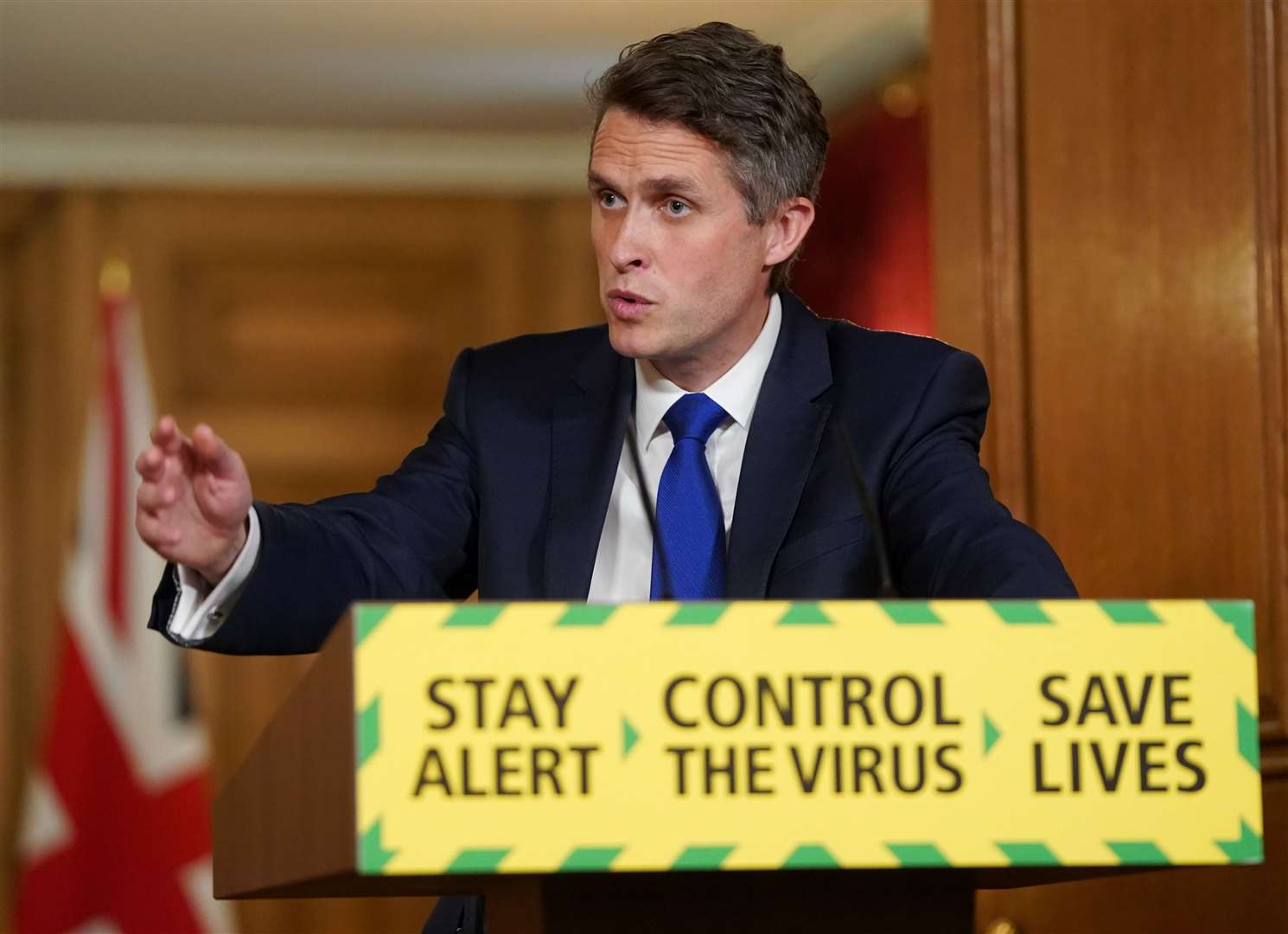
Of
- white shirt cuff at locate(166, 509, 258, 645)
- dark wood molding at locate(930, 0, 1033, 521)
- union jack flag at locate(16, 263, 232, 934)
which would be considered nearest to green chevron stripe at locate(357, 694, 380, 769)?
white shirt cuff at locate(166, 509, 258, 645)

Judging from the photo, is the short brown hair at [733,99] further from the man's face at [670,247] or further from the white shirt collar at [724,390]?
the white shirt collar at [724,390]

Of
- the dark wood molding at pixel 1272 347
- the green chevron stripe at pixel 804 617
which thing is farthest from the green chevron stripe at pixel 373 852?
the dark wood molding at pixel 1272 347

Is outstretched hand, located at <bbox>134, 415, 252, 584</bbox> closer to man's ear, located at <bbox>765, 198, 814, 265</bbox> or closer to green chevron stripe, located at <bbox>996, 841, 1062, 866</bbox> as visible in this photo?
green chevron stripe, located at <bbox>996, 841, 1062, 866</bbox>

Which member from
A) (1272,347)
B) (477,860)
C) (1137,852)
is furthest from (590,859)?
(1272,347)

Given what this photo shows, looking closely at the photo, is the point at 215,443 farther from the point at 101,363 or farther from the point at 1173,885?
the point at 101,363

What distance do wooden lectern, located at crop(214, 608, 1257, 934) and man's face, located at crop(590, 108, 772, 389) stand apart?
2.46 feet

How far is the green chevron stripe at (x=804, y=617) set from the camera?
93cm

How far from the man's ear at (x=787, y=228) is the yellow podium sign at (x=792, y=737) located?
110cm

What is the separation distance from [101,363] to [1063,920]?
3959 mm

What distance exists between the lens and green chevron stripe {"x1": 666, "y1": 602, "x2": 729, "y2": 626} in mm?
920

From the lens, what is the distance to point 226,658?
5621 millimetres

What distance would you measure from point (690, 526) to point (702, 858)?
763 mm

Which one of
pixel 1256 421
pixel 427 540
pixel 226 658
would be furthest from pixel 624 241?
pixel 226 658

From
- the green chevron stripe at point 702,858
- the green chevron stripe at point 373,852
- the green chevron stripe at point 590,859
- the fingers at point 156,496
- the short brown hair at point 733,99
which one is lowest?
the green chevron stripe at point 702,858
